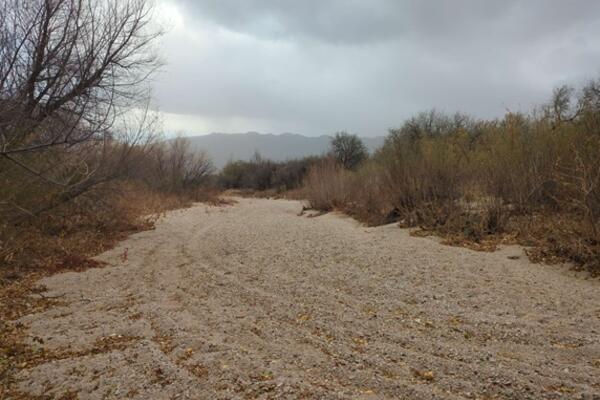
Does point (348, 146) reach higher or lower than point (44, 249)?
higher

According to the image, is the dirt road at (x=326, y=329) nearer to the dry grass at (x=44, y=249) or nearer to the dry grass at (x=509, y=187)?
the dry grass at (x=44, y=249)

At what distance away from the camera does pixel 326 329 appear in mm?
3727

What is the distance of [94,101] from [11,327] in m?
4.62

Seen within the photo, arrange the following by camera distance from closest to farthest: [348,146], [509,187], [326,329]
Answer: [326,329]
[509,187]
[348,146]

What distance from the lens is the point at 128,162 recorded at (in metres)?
9.23

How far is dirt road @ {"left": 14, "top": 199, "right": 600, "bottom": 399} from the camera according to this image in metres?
2.73

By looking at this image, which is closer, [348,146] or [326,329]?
[326,329]

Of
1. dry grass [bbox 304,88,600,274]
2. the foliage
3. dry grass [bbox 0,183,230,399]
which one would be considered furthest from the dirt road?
the foliage

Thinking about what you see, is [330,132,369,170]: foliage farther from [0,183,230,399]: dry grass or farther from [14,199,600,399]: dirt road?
[14,199,600,399]: dirt road

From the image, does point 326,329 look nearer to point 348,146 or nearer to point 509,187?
point 509,187

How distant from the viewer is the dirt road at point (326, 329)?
273 cm

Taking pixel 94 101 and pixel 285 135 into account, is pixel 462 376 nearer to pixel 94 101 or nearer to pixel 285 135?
pixel 94 101

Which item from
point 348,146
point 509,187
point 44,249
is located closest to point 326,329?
point 44,249

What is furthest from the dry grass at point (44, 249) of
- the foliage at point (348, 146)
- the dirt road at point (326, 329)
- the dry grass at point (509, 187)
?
the foliage at point (348, 146)
